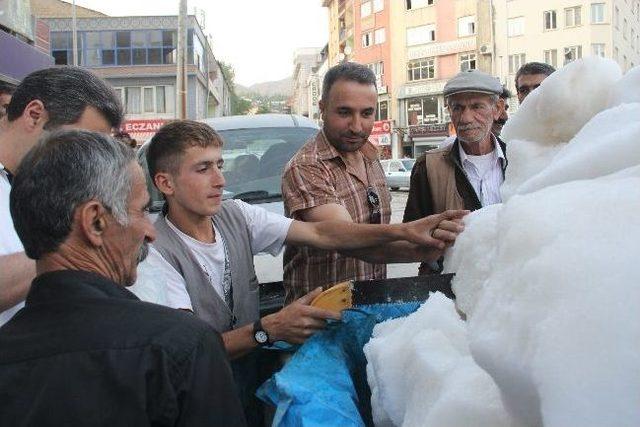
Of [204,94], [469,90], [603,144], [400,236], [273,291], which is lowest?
[273,291]

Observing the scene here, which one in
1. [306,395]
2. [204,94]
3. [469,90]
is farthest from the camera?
[204,94]

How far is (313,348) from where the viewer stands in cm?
171

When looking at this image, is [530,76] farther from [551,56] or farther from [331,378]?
[551,56]

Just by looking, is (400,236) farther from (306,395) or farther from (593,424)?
(593,424)

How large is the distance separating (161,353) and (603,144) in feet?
2.69

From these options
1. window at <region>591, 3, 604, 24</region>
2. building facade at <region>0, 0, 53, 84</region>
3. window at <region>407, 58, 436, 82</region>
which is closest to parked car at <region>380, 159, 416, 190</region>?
window at <region>407, 58, 436, 82</region>

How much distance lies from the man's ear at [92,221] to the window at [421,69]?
4444 cm

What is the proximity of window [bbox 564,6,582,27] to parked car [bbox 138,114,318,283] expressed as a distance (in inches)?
1489

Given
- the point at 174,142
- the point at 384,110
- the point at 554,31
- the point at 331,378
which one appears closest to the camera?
the point at 331,378

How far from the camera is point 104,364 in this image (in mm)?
1146

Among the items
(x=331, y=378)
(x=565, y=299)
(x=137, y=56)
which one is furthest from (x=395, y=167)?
(x=565, y=299)

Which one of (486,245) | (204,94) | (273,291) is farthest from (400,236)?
(204,94)

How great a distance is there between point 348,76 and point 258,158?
8.91ft

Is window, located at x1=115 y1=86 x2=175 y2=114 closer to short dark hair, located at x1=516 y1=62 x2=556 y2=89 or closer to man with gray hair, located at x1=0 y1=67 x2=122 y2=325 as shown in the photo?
short dark hair, located at x1=516 y1=62 x2=556 y2=89
